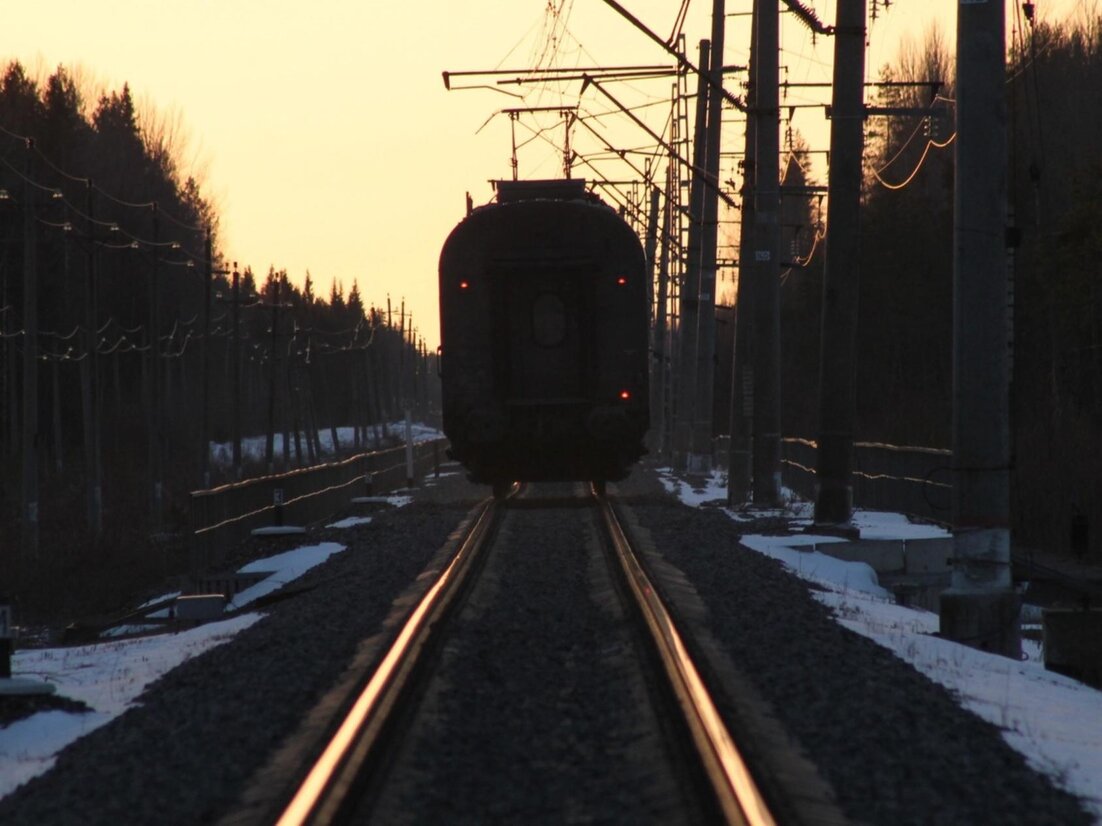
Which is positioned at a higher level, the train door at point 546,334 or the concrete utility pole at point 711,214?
the concrete utility pole at point 711,214

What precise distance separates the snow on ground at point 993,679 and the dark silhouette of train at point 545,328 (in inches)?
211

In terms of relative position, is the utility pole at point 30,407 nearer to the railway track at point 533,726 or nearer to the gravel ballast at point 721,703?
the gravel ballast at point 721,703

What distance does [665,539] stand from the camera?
61.1 ft

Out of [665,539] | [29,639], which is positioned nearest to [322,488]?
[29,639]

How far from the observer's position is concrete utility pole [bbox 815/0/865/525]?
18.2 meters

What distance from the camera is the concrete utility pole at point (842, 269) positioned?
18.2m

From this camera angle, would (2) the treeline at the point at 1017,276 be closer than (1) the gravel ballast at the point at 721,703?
No

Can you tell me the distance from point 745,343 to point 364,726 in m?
18.2

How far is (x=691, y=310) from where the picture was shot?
4347 centimetres

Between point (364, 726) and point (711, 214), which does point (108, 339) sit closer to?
point (711, 214)

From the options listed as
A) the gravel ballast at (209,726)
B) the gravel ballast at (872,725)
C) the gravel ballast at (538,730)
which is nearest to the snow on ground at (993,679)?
the gravel ballast at (872,725)

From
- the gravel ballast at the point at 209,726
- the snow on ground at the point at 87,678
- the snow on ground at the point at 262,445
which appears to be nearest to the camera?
the gravel ballast at the point at 209,726

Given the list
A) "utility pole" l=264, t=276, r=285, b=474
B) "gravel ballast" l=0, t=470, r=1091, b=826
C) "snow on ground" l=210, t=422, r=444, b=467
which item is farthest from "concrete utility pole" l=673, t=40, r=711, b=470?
"gravel ballast" l=0, t=470, r=1091, b=826

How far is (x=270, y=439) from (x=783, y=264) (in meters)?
36.3
